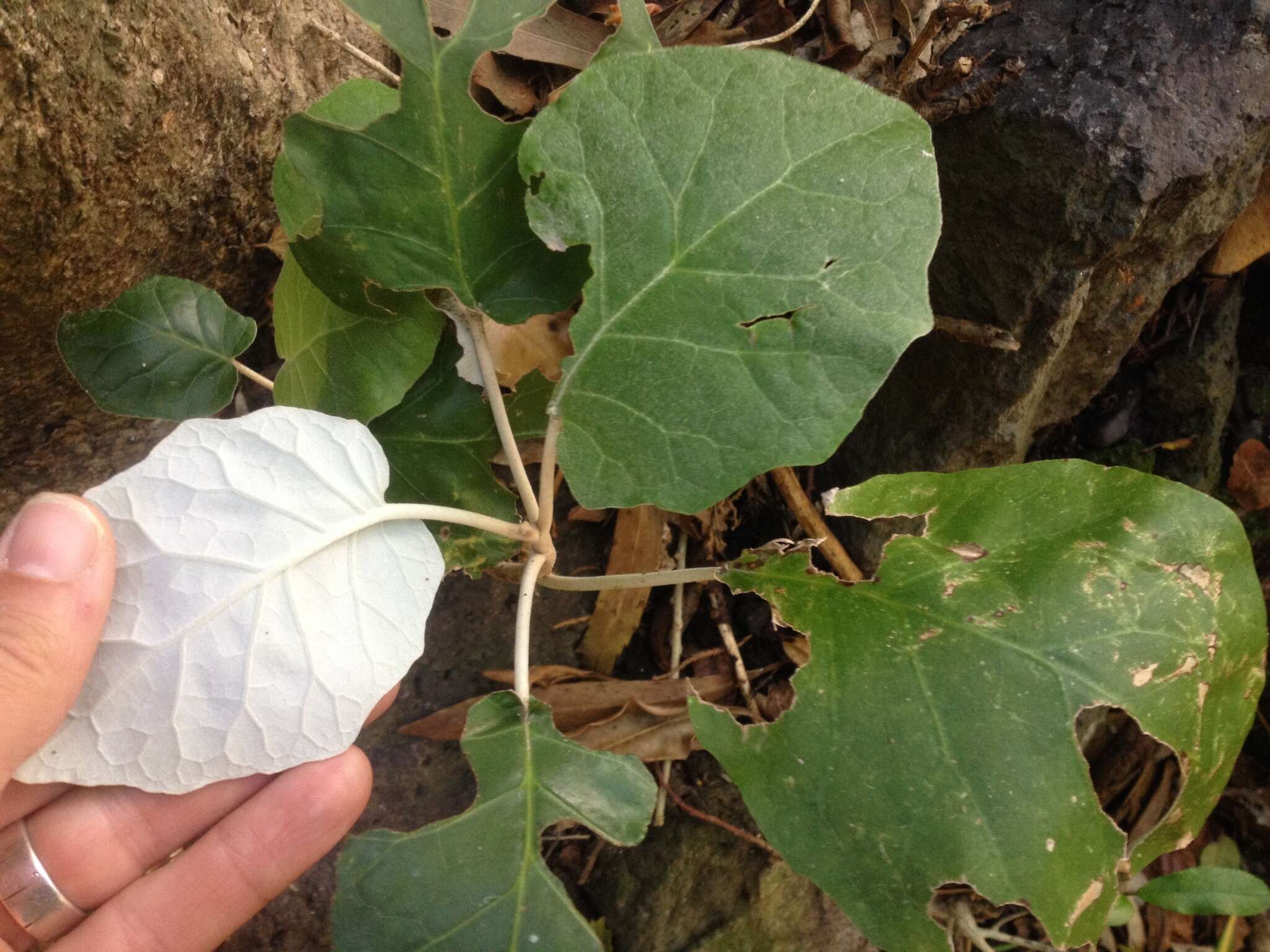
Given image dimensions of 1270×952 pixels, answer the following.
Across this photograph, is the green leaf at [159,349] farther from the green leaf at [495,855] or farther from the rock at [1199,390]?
the rock at [1199,390]

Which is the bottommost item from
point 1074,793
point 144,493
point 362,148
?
point 1074,793

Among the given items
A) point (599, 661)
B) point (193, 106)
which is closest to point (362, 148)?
point (193, 106)

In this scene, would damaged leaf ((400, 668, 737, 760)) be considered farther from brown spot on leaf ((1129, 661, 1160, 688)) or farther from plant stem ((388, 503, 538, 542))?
brown spot on leaf ((1129, 661, 1160, 688))

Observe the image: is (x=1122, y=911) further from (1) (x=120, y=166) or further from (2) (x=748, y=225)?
(1) (x=120, y=166)

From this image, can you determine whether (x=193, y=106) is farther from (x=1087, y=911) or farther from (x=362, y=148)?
(x=1087, y=911)

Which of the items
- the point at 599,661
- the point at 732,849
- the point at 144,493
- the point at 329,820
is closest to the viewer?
the point at 144,493

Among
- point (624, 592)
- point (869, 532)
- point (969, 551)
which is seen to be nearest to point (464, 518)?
point (624, 592)

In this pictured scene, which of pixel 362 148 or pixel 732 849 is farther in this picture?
pixel 732 849
